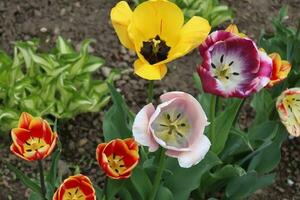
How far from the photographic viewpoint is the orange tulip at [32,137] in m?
1.78

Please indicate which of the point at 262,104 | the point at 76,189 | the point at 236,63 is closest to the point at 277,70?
the point at 236,63

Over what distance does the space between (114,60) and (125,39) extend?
4.05 ft

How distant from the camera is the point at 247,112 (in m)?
2.92

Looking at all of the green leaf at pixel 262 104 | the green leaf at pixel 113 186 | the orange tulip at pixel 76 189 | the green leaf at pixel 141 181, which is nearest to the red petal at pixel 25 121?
the orange tulip at pixel 76 189

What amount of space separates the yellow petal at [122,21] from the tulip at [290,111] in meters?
0.64

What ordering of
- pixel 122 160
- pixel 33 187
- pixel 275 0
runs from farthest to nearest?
pixel 275 0, pixel 33 187, pixel 122 160

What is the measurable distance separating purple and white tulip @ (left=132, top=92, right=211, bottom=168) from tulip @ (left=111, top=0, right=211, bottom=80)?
0.10m

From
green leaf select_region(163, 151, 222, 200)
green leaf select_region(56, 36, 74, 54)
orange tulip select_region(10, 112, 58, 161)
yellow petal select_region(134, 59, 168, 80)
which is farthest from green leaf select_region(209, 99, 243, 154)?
green leaf select_region(56, 36, 74, 54)

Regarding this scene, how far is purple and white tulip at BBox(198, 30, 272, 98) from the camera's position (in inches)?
72.1

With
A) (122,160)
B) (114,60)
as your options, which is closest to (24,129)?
(122,160)

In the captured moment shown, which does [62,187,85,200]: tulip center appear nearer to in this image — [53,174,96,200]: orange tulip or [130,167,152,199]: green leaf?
[53,174,96,200]: orange tulip

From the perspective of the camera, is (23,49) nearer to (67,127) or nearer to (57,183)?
(67,127)

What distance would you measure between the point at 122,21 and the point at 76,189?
465 millimetres

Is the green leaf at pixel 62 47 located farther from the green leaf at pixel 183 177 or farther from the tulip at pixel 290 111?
the tulip at pixel 290 111
